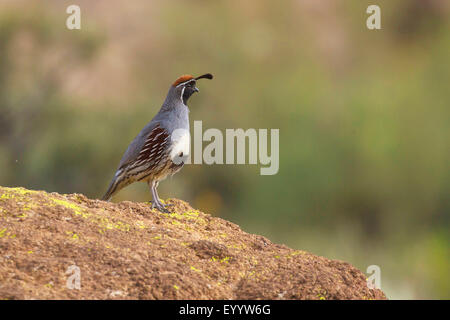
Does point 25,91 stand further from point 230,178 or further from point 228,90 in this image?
point 228,90

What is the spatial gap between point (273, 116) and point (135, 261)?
13.0 metres

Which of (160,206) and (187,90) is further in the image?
(187,90)

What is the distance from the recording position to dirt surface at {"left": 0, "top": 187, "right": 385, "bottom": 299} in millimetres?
3223

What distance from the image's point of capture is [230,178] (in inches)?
589

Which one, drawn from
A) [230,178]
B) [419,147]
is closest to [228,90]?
[230,178]

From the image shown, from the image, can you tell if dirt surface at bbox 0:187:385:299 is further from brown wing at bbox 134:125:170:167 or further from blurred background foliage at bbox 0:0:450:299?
blurred background foliage at bbox 0:0:450:299

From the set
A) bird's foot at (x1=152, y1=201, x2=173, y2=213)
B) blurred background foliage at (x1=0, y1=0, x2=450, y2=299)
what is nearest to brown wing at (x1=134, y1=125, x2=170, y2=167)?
bird's foot at (x1=152, y1=201, x2=173, y2=213)

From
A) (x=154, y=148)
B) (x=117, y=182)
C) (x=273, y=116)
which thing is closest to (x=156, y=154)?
(x=154, y=148)

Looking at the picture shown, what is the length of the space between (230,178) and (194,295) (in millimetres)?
11681

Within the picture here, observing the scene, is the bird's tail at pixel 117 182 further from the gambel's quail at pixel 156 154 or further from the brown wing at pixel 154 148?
the brown wing at pixel 154 148

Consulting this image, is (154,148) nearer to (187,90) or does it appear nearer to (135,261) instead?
(187,90)

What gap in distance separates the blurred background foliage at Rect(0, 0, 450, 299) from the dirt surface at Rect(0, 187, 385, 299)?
493 cm

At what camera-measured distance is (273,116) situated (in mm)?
16297

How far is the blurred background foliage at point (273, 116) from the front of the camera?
39.7 feet
